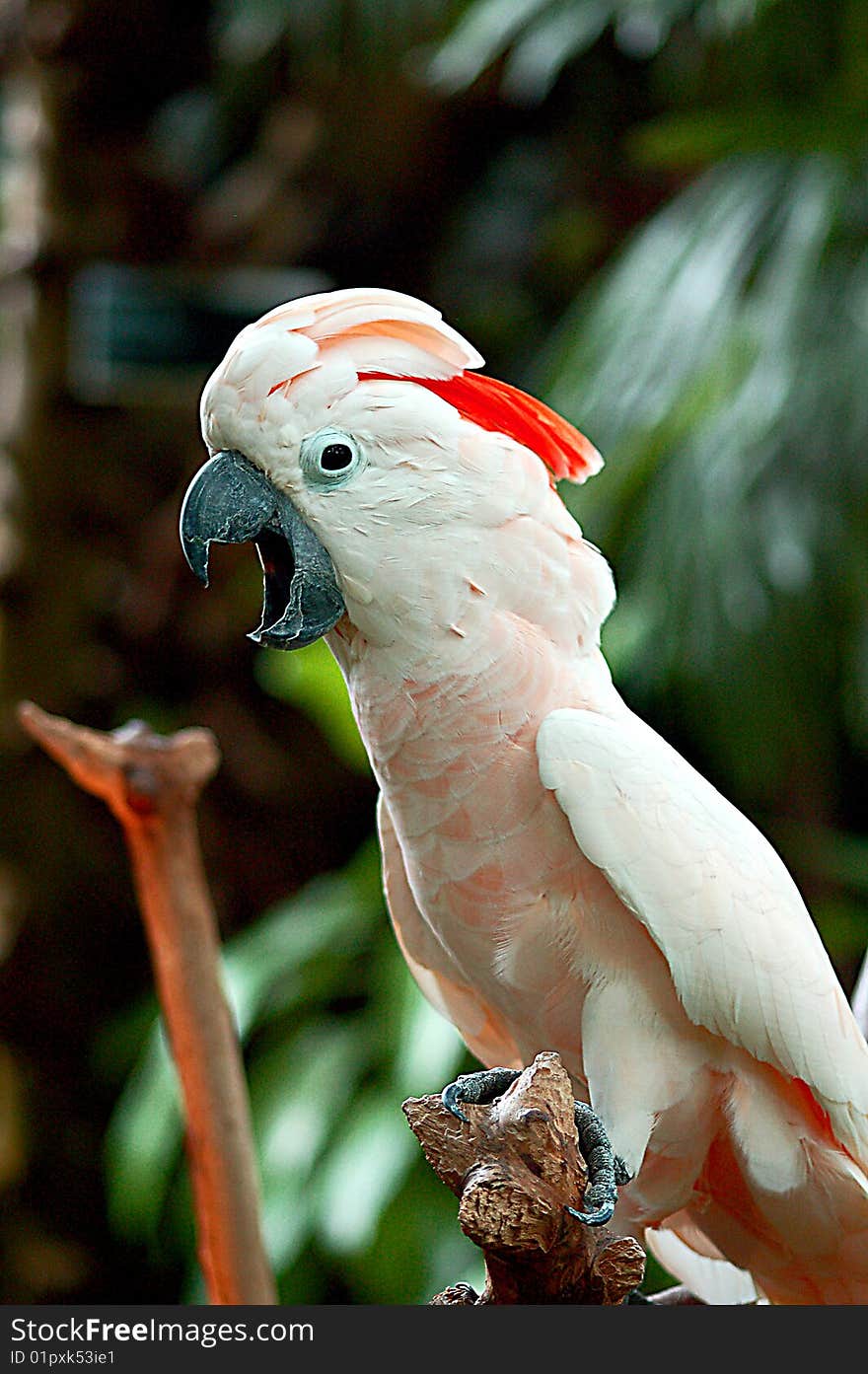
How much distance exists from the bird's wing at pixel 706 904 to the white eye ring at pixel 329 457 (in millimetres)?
176

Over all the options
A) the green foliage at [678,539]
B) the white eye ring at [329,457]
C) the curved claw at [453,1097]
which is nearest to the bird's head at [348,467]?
the white eye ring at [329,457]

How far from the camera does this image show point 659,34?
181cm

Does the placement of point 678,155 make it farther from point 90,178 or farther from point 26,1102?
point 26,1102

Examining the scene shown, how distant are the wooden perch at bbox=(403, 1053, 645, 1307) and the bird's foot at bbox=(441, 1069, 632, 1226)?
1 cm

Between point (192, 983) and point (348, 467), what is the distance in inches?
20.2

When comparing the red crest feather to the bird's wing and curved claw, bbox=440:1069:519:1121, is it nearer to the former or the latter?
the bird's wing

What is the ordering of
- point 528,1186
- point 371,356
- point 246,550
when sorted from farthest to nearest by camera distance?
point 246,550 → point 371,356 → point 528,1186

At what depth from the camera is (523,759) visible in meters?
0.75

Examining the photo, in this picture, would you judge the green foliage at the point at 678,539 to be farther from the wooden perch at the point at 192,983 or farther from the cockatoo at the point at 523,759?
the cockatoo at the point at 523,759

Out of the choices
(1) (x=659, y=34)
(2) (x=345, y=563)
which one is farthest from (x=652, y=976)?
(1) (x=659, y=34)

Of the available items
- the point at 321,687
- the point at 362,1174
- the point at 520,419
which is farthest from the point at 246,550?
the point at 520,419

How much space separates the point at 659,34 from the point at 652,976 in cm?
149

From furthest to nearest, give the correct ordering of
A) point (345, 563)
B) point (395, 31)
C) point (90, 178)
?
point (90, 178) < point (395, 31) < point (345, 563)

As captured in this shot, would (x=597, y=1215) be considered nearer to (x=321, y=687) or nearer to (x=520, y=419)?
(x=520, y=419)
